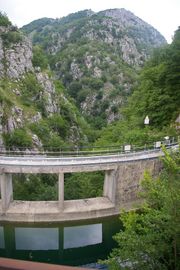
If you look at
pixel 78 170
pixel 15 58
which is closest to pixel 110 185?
pixel 78 170

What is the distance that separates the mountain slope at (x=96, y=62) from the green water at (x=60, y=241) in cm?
5375

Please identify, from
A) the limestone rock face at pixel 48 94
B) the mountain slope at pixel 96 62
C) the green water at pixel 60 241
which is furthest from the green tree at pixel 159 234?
the mountain slope at pixel 96 62

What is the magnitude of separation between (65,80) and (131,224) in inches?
3480

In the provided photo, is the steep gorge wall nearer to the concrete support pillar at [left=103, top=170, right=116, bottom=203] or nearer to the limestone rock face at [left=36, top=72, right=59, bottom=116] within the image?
the concrete support pillar at [left=103, top=170, right=116, bottom=203]

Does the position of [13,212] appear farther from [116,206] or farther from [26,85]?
[26,85]

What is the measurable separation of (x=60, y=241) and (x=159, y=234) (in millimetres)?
15171

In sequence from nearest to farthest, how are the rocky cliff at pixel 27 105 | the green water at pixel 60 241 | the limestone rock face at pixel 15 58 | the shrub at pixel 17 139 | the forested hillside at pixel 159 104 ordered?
the green water at pixel 60 241
the forested hillside at pixel 159 104
the shrub at pixel 17 139
the rocky cliff at pixel 27 105
the limestone rock face at pixel 15 58

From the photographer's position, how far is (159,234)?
40.7ft

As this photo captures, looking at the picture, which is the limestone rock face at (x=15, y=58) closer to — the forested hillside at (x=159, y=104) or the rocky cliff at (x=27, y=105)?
the rocky cliff at (x=27, y=105)

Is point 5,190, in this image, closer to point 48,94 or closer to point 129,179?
point 129,179

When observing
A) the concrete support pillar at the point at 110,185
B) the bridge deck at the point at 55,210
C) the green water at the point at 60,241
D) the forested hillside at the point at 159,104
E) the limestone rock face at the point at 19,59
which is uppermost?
the limestone rock face at the point at 19,59

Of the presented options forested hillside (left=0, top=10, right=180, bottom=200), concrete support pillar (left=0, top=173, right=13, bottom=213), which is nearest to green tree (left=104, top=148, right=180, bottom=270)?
concrete support pillar (left=0, top=173, right=13, bottom=213)

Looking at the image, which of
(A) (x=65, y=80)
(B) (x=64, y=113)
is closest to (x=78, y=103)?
(A) (x=65, y=80)

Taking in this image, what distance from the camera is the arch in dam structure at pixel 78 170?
25812 mm
